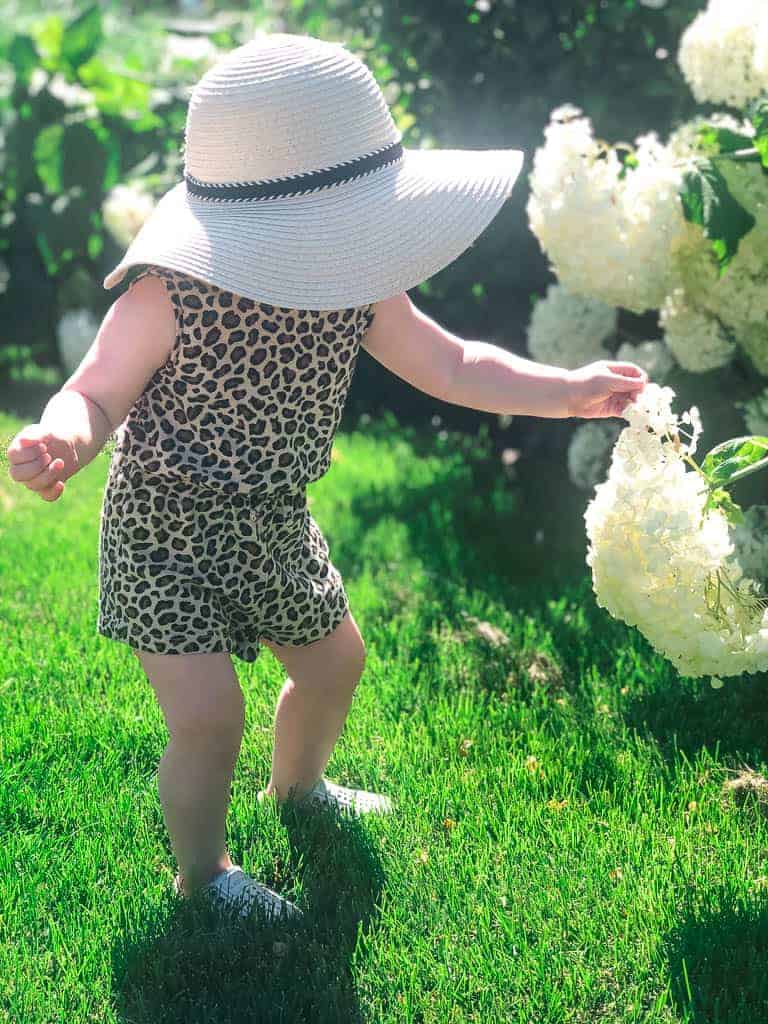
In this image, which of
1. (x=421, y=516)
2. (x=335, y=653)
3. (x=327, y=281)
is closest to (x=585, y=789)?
(x=335, y=653)

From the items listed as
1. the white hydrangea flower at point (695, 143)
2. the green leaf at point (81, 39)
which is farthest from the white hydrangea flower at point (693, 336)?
the green leaf at point (81, 39)

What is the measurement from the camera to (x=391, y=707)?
2967mm

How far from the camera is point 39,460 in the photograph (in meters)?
1.90

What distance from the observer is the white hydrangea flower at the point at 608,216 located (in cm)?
308

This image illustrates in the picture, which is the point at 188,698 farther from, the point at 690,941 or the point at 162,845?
the point at 690,941

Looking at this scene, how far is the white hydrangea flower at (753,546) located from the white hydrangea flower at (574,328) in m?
1.04

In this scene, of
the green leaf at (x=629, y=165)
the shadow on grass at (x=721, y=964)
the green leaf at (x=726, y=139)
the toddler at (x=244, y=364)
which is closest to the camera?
the shadow on grass at (x=721, y=964)

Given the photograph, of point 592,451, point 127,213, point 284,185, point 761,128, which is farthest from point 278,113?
point 127,213

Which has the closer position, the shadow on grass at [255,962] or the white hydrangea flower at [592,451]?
the shadow on grass at [255,962]

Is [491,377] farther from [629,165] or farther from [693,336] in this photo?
[629,165]

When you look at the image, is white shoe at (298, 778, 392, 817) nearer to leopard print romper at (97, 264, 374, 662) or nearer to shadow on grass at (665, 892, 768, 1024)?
leopard print romper at (97, 264, 374, 662)

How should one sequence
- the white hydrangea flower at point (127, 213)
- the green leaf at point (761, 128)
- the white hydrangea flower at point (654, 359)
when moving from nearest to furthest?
the green leaf at point (761, 128) → the white hydrangea flower at point (654, 359) → the white hydrangea flower at point (127, 213)

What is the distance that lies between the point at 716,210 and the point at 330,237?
1.16 metres

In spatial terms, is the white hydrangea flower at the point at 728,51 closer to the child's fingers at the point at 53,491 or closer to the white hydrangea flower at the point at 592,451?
the white hydrangea flower at the point at 592,451
